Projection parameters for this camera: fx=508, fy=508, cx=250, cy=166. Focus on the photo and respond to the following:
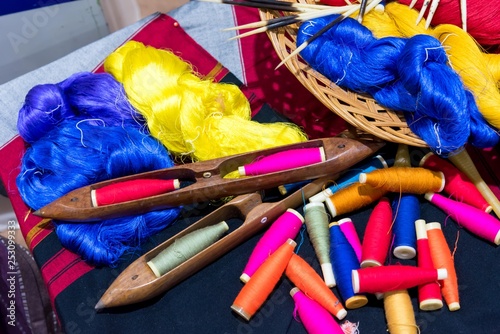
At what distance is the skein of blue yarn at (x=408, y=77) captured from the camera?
3.13 feet

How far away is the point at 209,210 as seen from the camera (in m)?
1.20

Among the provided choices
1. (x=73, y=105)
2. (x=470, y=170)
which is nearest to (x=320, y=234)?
(x=470, y=170)

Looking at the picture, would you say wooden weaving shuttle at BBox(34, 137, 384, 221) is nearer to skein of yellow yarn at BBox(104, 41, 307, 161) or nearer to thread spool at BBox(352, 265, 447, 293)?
skein of yellow yarn at BBox(104, 41, 307, 161)

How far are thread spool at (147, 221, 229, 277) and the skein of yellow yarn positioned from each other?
8.2 inches

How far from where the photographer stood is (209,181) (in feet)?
3.64

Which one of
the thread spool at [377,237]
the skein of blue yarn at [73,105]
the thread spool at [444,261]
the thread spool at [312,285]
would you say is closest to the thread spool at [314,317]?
the thread spool at [312,285]

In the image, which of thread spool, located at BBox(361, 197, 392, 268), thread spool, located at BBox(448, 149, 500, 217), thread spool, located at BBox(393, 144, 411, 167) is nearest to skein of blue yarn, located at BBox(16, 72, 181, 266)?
thread spool, located at BBox(361, 197, 392, 268)

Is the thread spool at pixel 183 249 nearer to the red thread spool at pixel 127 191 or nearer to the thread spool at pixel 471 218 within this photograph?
the red thread spool at pixel 127 191

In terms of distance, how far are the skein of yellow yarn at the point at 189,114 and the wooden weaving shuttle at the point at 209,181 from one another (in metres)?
0.08

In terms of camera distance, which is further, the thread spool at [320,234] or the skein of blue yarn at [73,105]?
the skein of blue yarn at [73,105]

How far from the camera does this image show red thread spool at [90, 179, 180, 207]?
3.54 ft

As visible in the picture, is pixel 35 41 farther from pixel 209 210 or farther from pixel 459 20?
pixel 459 20

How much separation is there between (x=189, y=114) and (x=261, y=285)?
0.43m

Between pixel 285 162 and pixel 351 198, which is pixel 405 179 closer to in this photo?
pixel 351 198
